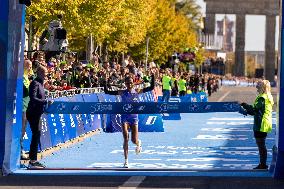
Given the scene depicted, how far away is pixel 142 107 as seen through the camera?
72.2 feet

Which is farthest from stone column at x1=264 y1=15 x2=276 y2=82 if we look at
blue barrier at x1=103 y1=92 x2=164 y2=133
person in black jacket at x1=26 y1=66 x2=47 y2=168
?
person in black jacket at x1=26 y1=66 x2=47 y2=168

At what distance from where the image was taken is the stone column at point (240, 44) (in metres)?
174

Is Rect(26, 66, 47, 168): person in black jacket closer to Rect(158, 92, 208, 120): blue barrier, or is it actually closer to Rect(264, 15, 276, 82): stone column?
Rect(158, 92, 208, 120): blue barrier

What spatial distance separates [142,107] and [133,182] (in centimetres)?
339

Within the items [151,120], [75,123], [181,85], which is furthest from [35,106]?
[181,85]

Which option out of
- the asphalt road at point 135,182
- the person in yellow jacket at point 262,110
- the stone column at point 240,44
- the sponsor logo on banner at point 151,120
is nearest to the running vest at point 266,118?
the person in yellow jacket at point 262,110

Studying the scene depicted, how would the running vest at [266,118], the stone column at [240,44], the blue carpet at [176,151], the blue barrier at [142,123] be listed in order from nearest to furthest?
the running vest at [266,118]
the blue carpet at [176,151]
the blue barrier at [142,123]
the stone column at [240,44]

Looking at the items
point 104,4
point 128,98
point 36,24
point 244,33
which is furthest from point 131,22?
point 244,33

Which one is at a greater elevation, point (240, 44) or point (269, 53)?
point (240, 44)

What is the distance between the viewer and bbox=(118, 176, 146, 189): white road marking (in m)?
18.1

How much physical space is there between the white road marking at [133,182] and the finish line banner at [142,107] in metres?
2.43

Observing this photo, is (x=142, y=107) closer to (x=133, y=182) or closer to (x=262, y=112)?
(x=262, y=112)

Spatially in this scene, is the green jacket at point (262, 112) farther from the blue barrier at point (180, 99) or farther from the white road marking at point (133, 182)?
the blue barrier at point (180, 99)

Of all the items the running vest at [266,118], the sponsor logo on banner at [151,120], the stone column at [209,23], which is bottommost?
the sponsor logo on banner at [151,120]
